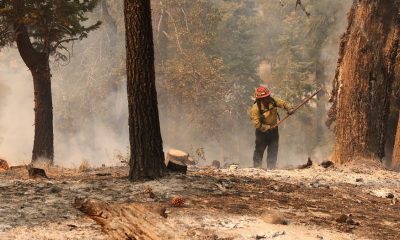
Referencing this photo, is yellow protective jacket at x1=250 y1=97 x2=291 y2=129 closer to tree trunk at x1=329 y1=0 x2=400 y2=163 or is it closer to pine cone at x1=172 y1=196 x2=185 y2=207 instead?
tree trunk at x1=329 y1=0 x2=400 y2=163

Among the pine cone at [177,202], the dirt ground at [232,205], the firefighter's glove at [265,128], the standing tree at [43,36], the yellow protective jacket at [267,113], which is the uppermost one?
the standing tree at [43,36]

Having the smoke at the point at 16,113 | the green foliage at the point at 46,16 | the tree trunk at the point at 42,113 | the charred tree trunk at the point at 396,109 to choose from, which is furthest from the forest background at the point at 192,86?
the green foliage at the point at 46,16

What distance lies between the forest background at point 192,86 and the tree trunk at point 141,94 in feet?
62.3

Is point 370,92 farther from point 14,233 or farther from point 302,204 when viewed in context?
point 14,233

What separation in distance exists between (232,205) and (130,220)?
1345mm

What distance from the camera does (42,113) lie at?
1090 centimetres

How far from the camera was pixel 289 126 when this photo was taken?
30422mm

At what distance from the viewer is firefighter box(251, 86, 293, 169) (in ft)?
35.1

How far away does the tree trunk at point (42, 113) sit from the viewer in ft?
35.6

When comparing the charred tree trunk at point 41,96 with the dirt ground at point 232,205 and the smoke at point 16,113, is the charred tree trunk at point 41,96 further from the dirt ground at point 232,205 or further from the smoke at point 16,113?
the smoke at point 16,113

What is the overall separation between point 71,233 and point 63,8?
7.18m

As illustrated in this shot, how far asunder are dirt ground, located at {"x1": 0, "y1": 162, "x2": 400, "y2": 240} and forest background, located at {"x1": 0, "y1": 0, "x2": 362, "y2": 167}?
61.2ft

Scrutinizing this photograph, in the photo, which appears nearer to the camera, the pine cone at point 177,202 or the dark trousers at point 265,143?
the pine cone at point 177,202

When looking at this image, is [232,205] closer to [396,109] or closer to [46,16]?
[46,16]
